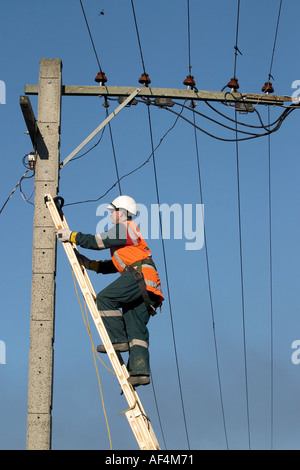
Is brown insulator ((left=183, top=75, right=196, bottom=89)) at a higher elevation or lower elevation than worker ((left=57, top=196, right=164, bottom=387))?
higher

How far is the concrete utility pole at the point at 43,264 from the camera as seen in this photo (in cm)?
1118

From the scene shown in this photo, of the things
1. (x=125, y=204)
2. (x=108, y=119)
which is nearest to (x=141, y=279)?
(x=125, y=204)

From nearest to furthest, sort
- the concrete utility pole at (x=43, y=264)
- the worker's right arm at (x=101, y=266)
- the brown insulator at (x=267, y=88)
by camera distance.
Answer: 1. the concrete utility pole at (x=43, y=264)
2. the worker's right arm at (x=101, y=266)
3. the brown insulator at (x=267, y=88)

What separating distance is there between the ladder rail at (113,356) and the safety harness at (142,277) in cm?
51

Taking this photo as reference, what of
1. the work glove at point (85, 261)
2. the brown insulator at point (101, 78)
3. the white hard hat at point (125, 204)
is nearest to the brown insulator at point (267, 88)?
the brown insulator at point (101, 78)

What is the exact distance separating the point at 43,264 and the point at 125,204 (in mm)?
1142

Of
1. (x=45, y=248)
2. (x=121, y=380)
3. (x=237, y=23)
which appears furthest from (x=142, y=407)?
(x=237, y=23)

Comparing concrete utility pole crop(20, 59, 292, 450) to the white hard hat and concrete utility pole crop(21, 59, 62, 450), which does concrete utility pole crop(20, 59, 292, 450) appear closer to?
concrete utility pole crop(21, 59, 62, 450)

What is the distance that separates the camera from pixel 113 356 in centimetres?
1143

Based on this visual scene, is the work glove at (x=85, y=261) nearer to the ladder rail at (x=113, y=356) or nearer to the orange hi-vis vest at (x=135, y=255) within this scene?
the ladder rail at (x=113, y=356)

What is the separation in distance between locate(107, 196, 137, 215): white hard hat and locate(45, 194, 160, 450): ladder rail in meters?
0.60

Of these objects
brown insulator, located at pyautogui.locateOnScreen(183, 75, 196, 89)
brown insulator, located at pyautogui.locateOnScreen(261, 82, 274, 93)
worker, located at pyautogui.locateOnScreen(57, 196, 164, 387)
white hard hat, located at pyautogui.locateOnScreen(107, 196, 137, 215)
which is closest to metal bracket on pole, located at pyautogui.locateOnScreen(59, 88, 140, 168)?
brown insulator, located at pyautogui.locateOnScreen(183, 75, 196, 89)

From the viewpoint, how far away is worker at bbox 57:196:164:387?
37.7 feet

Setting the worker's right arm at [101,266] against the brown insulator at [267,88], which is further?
the brown insulator at [267,88]
